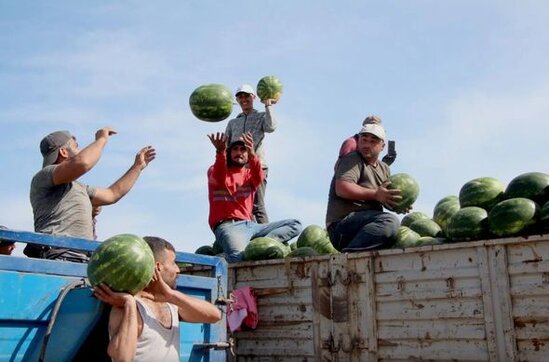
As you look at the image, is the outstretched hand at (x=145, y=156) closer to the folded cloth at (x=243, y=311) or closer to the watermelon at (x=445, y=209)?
the folded cloth at (x=243, y=311)

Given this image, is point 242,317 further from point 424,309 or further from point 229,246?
point 424,309

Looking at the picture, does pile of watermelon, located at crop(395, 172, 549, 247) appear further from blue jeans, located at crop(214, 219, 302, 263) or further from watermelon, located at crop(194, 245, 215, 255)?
watermelon, located at crop(194, 245, 215, 255)

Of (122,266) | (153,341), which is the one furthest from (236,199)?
(122,266)

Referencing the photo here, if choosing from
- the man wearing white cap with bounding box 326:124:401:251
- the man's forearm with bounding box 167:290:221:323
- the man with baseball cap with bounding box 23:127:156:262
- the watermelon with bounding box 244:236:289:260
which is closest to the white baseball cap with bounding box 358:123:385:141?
the man wearing white cap with bounding box 326:124:401:251

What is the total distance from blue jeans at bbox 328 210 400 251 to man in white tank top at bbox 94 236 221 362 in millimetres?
2794

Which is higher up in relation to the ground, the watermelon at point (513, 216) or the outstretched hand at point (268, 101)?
the outstretched hand at point (268, 101)

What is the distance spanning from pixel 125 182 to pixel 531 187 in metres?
3.68

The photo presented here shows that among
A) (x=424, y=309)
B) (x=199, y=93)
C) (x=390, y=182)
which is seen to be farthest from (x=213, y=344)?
(x=199, y=93)

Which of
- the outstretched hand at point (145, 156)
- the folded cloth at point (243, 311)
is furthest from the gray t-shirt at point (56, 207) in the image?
the folded cloth at point (243, 311)

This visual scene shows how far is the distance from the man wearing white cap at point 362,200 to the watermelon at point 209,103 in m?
1.62

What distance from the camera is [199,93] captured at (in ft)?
27.2

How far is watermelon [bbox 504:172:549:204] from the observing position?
6.73m

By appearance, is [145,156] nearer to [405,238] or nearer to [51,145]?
[51,145]

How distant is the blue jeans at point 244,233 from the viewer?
8.00 m
